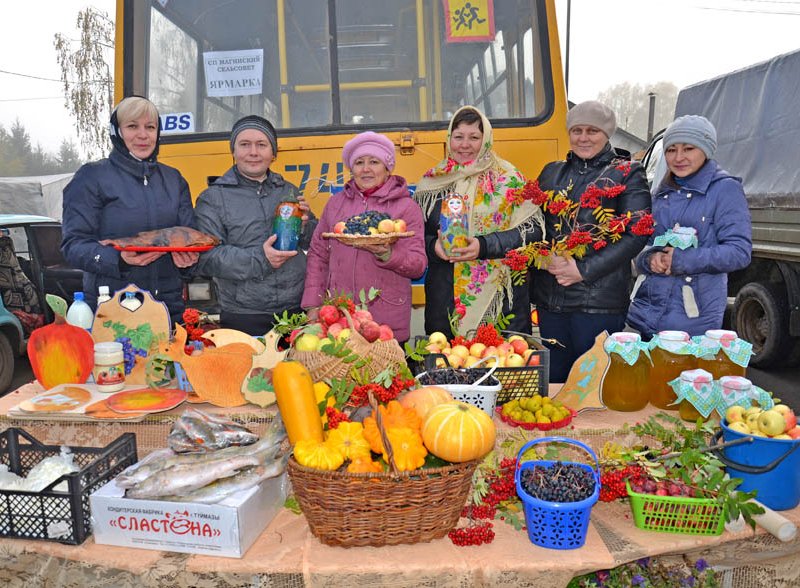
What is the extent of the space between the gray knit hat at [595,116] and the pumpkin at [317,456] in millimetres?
2175

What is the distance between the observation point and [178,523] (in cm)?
179

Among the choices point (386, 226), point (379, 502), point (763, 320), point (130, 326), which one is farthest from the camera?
point (763, 320)

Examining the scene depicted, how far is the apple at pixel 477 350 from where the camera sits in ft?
8.11

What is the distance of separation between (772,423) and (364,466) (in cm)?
132

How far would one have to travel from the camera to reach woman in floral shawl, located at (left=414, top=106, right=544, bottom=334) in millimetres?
3238

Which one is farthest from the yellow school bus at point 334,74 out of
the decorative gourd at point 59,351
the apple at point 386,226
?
the decorative gourd at point 59,351

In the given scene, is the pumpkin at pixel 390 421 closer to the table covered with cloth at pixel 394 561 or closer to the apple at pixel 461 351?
the table covered with cloth at pixel 394 561

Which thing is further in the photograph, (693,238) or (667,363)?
(693,238)

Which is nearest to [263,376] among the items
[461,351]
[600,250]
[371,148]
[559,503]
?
[461,351]

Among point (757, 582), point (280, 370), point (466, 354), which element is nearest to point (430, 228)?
point (466, 354)

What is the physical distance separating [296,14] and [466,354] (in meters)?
2.79

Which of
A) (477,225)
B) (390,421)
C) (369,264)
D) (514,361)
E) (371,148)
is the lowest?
(390,421)

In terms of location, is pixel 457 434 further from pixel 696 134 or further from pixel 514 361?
pixel 696 134

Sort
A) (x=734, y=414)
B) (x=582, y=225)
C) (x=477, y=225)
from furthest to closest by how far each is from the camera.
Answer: (x=477, y=225) → (x=582, y=225) → (x=734, y=414)
